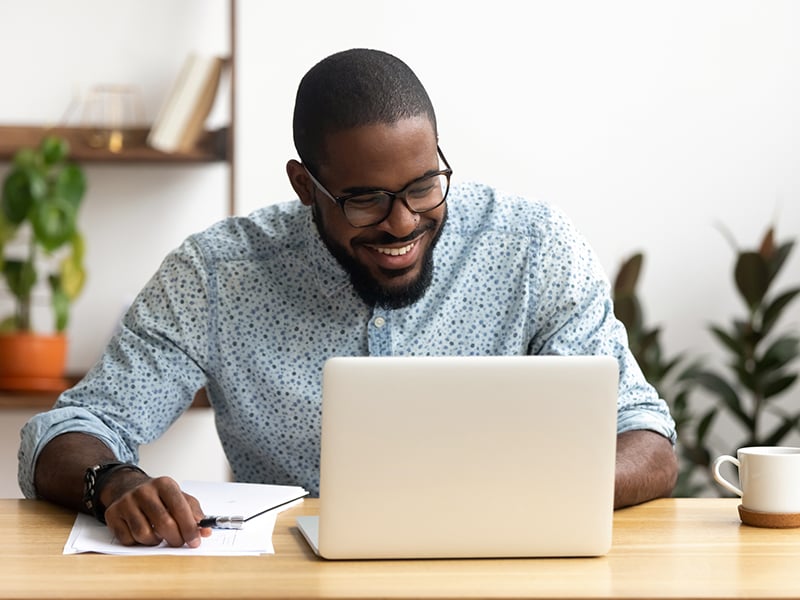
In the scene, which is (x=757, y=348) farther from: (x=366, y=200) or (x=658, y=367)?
(x=366, y=200)

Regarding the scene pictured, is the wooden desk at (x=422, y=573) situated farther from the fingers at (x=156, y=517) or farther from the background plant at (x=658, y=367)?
the background plant at (x=658, y=367)

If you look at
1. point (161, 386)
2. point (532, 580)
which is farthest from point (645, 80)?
point (532, 580)

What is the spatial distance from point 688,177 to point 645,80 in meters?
0.29

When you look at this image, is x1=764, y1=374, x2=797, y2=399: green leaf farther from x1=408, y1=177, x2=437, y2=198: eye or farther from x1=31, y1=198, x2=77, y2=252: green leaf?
x1=31, y1=198, x2=77, y2=252: green leaf

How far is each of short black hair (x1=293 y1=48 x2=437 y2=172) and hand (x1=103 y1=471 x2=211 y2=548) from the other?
0.60 meters

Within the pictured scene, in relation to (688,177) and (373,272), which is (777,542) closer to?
(373,272)

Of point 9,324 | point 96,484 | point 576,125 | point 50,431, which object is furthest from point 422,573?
point 576,125

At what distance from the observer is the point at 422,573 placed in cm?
110

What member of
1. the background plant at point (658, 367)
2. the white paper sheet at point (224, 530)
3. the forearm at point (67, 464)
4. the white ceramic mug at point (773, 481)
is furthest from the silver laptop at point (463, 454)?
the background plant at point (658, 367)

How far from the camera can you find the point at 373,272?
5.62 ft

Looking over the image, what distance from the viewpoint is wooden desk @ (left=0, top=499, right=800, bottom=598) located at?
103 cm

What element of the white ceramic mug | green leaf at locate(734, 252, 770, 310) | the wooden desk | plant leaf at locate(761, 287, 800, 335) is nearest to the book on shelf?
green leaf at locate(734, 252, 770, 310)

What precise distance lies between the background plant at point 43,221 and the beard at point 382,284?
132cm

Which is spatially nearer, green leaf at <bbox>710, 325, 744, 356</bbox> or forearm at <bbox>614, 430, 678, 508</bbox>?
forearm at <bbox>614, 430, 678, 508</bbox>
